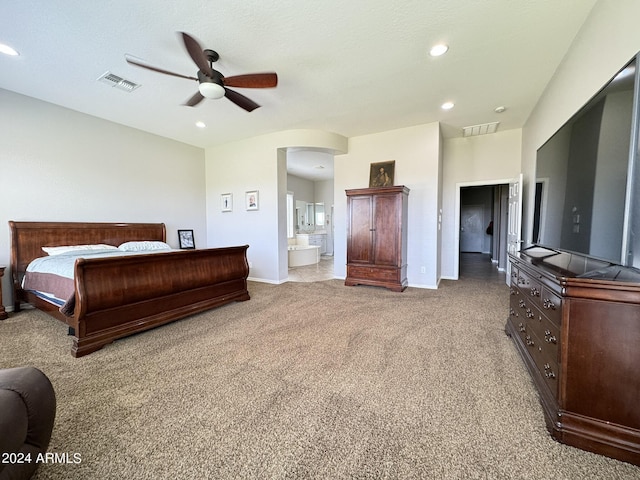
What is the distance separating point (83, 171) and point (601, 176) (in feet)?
19.3

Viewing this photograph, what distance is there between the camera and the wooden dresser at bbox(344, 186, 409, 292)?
4309 mm

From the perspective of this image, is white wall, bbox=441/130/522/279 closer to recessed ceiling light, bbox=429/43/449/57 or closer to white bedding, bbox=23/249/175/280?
recessed ceiling light, bbox=429/43/449/57

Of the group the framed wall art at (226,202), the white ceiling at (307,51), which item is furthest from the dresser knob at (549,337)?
the framed wall art at (226,202)

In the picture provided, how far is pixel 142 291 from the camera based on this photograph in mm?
2656

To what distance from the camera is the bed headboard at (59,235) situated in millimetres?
3330

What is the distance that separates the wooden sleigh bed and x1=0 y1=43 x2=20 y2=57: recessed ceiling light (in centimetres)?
199

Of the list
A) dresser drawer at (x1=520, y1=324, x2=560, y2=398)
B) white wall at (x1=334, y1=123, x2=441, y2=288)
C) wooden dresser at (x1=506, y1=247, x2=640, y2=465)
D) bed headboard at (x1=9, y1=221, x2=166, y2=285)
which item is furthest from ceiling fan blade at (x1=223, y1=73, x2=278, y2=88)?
bed headboard at (x1=9, y1=221, x2=166, y2=285)

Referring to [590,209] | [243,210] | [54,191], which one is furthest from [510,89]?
[54,191]

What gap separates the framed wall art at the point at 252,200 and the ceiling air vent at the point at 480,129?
4.13 m

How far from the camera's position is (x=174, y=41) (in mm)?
2453

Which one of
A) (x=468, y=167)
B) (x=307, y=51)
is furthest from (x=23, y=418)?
(x=468, y=167)

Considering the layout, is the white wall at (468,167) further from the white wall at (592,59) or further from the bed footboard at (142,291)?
the bed footboard at (142,291)

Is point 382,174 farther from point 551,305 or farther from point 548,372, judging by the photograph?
point 548,372

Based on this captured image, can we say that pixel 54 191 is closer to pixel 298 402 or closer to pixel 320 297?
pixel 320 297
